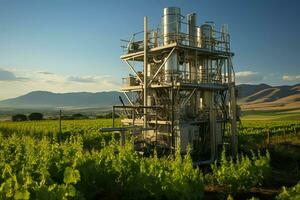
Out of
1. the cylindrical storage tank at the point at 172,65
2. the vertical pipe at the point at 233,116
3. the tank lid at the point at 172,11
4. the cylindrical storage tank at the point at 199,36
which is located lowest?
the vertical pipe at the point at 233,116

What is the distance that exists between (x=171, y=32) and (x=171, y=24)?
0.47 metres

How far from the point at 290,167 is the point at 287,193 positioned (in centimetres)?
1156

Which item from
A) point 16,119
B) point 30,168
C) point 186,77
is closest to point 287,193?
point 30,168

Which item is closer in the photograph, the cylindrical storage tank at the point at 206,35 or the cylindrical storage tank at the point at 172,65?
the cylindrical storage tank at the point at 172,65

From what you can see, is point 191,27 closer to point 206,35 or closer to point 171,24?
point 206,35

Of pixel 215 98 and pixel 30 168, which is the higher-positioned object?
pixel 215 98

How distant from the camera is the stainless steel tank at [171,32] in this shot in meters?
21.4

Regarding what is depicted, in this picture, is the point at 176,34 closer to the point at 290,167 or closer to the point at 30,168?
the point at 290,167

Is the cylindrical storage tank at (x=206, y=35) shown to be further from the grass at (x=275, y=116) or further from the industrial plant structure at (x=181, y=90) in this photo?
the grass at (x=275, y=116)

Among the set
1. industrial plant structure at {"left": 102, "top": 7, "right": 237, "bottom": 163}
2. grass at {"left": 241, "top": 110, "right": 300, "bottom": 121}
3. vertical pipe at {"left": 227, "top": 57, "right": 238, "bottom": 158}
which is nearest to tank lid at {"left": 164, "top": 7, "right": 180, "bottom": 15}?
industrial plant structure at {"left": 102, "top": 7, "right": 237, "bottom": 163}

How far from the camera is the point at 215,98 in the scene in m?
24.5

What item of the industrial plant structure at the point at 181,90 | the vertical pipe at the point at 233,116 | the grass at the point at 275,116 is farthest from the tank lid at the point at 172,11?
the grass at the point at 275,116

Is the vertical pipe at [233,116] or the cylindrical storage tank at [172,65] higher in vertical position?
the cylindrical storage tank at [172,65]

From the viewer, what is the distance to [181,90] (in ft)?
71.9
